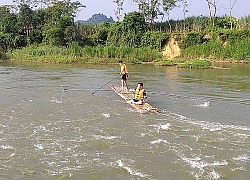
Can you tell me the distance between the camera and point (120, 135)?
998cm

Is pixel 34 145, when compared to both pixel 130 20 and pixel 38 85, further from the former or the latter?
pixel 130 20

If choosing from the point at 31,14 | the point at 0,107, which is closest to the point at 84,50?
the point at 31,14

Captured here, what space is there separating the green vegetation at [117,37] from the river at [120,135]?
1711 cm

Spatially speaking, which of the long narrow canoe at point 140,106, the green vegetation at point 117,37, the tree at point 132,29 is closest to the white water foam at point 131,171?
the long narrow canoe at point 140,106

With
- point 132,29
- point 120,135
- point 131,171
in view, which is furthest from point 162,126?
point 132,29

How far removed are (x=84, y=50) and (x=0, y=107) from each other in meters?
23.8

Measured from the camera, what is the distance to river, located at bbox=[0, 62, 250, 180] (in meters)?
7.48

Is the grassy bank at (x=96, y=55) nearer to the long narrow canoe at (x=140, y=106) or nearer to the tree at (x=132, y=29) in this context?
the tree at (x=132, y=29)

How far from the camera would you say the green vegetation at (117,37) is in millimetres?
36469

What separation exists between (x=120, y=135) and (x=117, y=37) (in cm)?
3465

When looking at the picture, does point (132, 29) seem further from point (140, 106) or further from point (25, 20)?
point (140, 106)

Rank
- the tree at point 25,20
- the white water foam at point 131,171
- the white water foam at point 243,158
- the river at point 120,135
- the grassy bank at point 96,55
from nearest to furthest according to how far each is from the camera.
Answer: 1. the white water foam at point 131,171
2. the river at point 120,135
3. the white water foam at point 243,158
4. the grassy bank at point 96,55
5. the tree at point 25,20

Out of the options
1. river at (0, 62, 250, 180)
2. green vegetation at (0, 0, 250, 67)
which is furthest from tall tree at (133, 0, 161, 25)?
river at (0, 62, 250, 180)

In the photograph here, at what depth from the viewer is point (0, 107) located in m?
13.5
